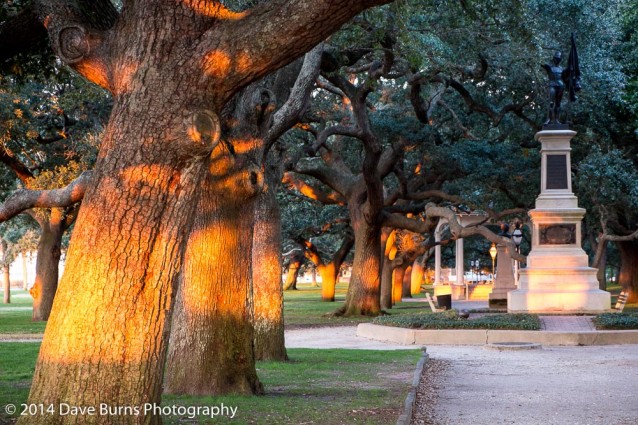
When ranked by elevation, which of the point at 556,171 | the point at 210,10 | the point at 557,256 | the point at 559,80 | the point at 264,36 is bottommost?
the point at 557,256

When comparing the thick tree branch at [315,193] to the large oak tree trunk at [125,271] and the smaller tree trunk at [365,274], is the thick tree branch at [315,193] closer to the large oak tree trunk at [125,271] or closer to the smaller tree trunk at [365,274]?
the smaller tree trunk at [365,274]

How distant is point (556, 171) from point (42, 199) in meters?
21.1

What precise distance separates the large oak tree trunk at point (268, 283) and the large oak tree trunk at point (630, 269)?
2891 cm

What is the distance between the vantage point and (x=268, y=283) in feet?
51.0

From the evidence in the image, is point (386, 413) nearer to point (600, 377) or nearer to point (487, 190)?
point (600, 377)

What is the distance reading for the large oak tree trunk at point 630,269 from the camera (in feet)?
134

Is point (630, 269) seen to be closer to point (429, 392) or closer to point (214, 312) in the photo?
point (429, 392)

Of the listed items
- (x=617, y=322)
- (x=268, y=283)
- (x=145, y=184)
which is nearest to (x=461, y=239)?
(x=617, y=322)

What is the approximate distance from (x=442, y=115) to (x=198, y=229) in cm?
2143

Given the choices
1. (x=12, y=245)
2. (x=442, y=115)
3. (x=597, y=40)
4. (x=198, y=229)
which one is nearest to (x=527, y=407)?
(x=198, y=229)

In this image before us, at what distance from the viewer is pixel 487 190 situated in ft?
108

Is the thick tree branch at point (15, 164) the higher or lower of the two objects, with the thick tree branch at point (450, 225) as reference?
higher

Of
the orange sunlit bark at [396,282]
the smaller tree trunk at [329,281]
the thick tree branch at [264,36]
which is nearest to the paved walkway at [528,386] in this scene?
the thick tree branch at [264,36]

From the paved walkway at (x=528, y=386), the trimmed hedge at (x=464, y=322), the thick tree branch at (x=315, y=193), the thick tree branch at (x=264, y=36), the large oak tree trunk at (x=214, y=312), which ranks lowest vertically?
the paved walkway at (x=528, y=386)
